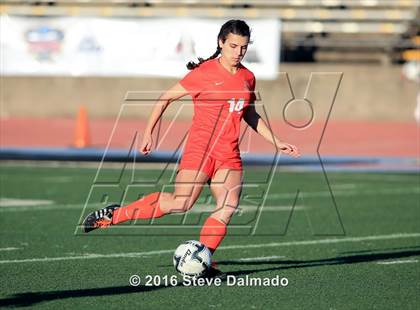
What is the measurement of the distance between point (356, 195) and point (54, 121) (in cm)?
1389

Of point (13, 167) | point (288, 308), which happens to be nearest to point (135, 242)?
point (288, 308)

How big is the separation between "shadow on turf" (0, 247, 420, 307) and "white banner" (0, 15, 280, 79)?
1678 centimetres

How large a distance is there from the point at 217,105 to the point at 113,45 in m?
19.4

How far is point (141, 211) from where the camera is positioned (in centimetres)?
801

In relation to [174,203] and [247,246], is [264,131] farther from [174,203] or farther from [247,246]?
[247,246]

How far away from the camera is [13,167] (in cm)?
1806

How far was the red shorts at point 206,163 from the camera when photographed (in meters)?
7.83

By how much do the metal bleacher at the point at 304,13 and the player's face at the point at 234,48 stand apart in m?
22.9

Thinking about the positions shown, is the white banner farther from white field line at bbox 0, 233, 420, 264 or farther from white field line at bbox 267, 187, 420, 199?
white field line at bbox 0, 233, 420, 264

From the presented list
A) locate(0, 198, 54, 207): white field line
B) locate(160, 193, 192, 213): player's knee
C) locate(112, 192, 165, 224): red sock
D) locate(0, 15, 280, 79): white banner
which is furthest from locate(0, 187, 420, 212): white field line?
locate(0, 15, 280, 79): white banner

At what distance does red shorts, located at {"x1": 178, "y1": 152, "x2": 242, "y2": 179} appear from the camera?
783 cm

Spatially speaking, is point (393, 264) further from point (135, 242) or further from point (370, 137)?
point (370, 137)

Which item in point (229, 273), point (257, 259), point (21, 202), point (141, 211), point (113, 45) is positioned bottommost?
point (113, 45)

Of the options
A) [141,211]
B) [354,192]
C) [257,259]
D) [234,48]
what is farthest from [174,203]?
[354,192]
